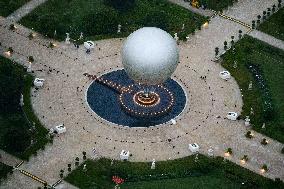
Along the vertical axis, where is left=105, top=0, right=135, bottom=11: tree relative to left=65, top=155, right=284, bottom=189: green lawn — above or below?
above

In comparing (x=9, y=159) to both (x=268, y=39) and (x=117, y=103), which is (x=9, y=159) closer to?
(x=117, y=103)

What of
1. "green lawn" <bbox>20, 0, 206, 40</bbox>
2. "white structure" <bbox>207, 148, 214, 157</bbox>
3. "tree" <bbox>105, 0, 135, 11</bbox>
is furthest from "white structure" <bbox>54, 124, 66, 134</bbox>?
"tree" <bbox>105, 0, 135, 11</bbox>

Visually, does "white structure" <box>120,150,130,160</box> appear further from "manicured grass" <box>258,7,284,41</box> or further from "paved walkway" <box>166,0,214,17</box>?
"manicured grass" <box>258,7,284,41</box>

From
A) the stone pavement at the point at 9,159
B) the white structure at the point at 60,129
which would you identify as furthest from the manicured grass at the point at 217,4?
the stone pavement at the point at 9,159

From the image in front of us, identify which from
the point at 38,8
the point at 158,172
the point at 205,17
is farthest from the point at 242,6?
the point at 158,172

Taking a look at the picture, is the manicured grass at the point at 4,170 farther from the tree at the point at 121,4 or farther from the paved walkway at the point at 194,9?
the paved walkway at the point at 194,9

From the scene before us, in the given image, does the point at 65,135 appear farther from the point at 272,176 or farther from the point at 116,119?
the point at 272,176
